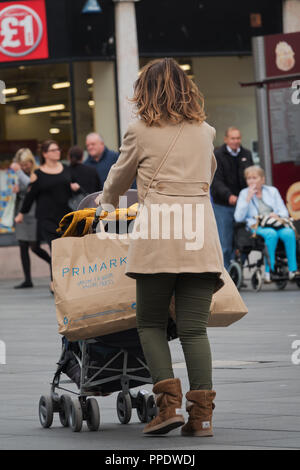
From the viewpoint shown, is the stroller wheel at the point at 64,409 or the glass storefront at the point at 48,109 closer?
the stroller wheel at the point at 64,409

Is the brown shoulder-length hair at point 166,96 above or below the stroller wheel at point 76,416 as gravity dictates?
above

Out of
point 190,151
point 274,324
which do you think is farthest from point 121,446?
point 274,324

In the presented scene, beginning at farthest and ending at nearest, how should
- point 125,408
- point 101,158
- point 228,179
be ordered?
point 228,179 < point 101,158 < point 125,408

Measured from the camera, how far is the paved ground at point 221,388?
572 cm

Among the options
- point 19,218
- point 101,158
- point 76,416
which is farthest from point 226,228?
point 76,416

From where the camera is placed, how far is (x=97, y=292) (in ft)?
20.2

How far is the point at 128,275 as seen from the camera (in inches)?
232

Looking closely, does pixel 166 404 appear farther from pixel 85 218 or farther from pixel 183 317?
pixel 85 218

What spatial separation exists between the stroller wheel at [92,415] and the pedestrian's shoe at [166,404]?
0.41m

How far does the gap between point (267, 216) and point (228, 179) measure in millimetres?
1068

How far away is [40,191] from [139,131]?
376 inches

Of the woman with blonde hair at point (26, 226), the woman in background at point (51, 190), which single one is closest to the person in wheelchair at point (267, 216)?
the woman in background at point (51, 190)

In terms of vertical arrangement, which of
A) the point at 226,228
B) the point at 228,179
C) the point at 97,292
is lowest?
the point at 226,228

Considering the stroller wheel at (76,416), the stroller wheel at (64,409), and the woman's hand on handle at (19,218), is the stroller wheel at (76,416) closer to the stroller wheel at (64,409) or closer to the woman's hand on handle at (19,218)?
the stroller wheel at (64,409)
